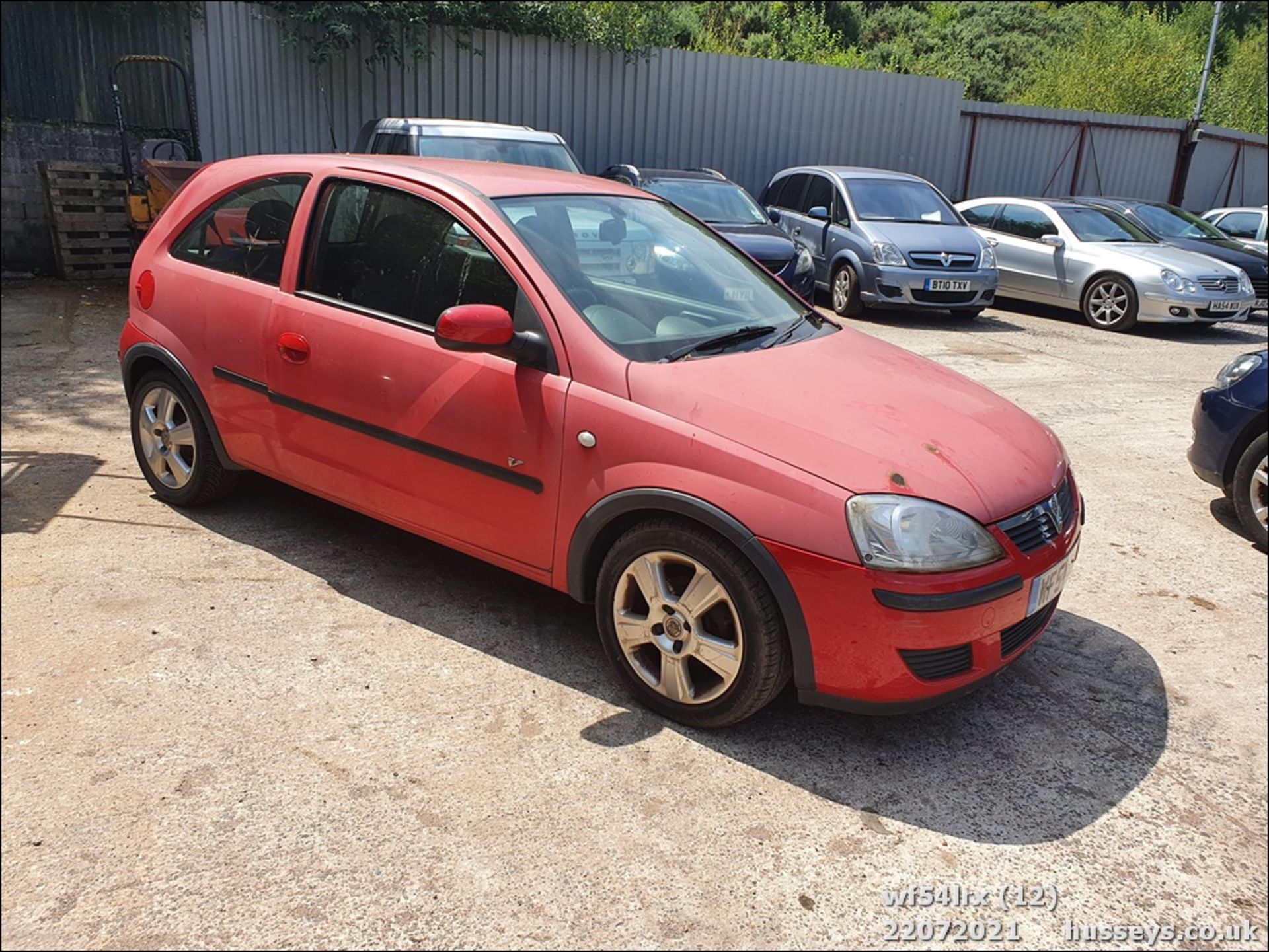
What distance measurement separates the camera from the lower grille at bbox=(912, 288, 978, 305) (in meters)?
11.2

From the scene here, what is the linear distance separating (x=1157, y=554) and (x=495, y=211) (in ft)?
11.2

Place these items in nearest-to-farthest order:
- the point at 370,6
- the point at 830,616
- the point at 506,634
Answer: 1. the point at 830,616
2. the point at 506,634
3. the point at 370,6

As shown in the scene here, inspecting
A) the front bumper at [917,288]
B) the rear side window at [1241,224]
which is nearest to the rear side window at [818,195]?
the front bumper at [917,288]

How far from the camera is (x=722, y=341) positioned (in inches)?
144

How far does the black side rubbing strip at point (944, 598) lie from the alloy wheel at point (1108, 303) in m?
10.1

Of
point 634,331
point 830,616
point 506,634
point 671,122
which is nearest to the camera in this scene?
point 830,616

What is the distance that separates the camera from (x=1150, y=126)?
21.4 meters

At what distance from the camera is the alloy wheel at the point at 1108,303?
11.8m

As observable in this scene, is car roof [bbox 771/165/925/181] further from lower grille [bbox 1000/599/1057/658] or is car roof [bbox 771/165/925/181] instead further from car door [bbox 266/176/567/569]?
lower grille [bbox 1000/599/1057/658]

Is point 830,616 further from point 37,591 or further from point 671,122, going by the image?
point 671,122

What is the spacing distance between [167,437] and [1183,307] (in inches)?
422

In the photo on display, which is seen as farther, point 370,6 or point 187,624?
point 370,6

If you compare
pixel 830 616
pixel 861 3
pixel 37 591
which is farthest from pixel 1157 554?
pixel 861 3

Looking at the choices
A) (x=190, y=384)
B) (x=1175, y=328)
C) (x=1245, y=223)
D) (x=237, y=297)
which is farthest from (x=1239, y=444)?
(x=1245, y=223)
